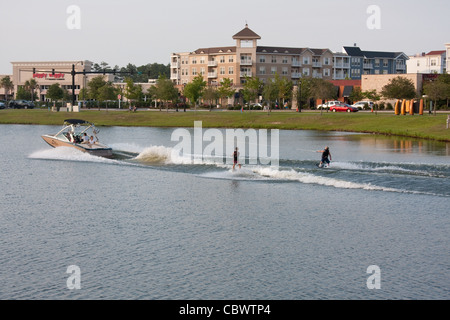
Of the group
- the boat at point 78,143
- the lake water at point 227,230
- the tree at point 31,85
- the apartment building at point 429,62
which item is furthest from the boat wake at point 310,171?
the apartment building at point 429,62

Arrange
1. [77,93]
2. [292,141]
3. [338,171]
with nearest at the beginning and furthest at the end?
[338,171] → [292,141] → [77,93]

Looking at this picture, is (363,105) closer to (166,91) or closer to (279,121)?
(279,121)

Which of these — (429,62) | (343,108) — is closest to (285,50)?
(429,62)

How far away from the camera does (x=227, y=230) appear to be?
76.2 feet

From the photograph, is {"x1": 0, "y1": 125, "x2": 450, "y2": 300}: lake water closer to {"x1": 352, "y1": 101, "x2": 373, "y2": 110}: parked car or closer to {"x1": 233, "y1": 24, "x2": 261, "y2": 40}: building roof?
{"x1": 352, "y1": 101, "x2": 373, "y2": 110}: parked car

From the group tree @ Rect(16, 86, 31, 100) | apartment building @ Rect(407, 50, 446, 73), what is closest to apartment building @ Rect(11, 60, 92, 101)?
tree @ Rect(16, 86, 31, 100)

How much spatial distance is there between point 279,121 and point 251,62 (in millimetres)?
68526

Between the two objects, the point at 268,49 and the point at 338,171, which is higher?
the point at 268,49

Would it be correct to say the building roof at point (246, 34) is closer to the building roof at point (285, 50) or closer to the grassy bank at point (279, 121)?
the building roof at point (285, 50)

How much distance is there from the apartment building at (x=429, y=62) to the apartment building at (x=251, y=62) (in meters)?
40.1

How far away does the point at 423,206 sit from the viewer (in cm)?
2792

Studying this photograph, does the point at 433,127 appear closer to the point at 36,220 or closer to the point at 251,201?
the point at 251,201

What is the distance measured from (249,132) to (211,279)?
60.3 metres
